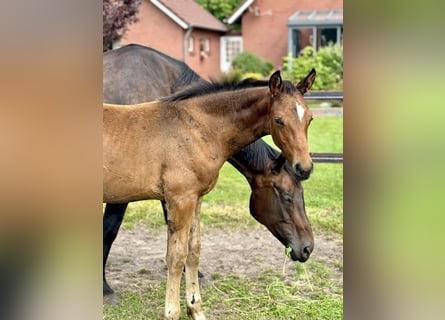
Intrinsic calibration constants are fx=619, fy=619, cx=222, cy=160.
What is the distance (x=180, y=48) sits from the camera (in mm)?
25406

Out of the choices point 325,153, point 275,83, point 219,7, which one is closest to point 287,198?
point 275,83

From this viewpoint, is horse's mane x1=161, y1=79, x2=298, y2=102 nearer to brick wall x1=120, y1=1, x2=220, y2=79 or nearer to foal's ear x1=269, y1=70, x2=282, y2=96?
foal's ear x1=269, y1=70, x2=282, y2=96

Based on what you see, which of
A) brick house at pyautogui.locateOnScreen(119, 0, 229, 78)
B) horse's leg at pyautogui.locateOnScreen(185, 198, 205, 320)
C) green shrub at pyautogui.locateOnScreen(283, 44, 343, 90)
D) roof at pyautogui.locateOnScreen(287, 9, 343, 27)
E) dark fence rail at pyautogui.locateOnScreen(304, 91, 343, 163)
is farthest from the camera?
roof at pyautogui.locateOnScreen(287, 9, 343, 27)

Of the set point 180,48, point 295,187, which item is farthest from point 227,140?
point 180,48

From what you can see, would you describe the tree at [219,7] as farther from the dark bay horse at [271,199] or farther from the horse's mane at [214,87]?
the horse's mane at [214,87]

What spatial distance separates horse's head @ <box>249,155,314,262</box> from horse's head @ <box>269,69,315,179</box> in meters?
0.98

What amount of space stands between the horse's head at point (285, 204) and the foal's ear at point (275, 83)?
3.35 feet

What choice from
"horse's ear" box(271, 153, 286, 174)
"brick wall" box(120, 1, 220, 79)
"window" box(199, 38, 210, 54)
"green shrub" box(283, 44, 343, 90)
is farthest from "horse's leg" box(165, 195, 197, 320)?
"window" box(199, 38, 210, 54)

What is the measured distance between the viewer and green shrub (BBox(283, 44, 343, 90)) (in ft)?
62.9

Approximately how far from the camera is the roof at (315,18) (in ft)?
81.7

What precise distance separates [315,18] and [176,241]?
23137mm

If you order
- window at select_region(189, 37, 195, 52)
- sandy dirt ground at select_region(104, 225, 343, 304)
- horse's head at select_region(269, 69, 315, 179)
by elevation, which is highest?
window at select_region(189, 37, 195, 52)
